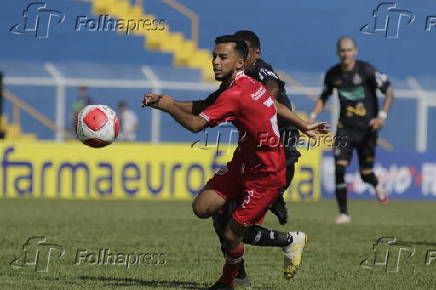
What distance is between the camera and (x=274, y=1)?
31.4m

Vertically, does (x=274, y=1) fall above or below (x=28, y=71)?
above

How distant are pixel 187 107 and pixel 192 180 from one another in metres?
12.3

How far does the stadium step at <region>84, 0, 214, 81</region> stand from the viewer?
28.7 meters

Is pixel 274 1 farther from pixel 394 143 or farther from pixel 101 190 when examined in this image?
pixel 101 190

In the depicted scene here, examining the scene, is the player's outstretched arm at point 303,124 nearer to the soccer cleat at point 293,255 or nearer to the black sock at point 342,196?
the soccer cleat at point 293,255

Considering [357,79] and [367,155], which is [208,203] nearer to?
[357,79]

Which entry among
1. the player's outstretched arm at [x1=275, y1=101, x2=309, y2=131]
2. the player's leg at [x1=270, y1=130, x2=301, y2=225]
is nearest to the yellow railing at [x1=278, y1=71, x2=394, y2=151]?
the player's leg at [x1=270, y1=130, x2=301, y2=225]

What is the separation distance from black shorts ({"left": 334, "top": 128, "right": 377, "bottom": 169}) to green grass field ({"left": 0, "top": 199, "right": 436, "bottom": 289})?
0.90m

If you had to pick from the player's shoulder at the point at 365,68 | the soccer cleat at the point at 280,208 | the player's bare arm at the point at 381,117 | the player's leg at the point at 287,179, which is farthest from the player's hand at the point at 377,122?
the soccer cleat at the point at 280,208

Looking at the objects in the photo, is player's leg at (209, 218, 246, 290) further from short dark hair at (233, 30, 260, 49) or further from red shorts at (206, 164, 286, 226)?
short dark hair at (233, 30, 260, 49)

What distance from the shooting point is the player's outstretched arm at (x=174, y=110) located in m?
6.62

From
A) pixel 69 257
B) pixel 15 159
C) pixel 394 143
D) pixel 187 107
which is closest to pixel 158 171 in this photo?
pixel 15 159

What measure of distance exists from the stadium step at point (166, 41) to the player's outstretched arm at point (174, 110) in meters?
21.6

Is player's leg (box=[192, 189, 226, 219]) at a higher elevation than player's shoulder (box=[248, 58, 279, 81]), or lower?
lower
